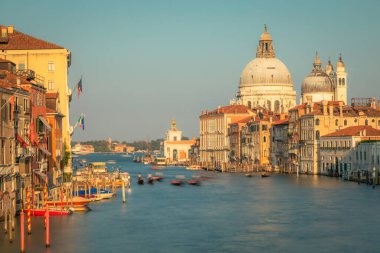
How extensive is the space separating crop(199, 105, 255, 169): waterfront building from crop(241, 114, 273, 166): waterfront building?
933 cm

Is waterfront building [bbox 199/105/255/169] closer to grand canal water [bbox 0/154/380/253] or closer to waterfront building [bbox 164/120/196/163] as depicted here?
waterfront building [bbox 164/120/196/163]

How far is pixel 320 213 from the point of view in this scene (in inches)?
1791

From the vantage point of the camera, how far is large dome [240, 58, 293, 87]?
473 feet

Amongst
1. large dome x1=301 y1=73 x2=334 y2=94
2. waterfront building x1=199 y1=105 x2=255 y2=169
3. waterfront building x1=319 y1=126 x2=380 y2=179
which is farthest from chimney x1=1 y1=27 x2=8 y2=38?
large dome x1=301 y1=73 x2=334 y2=94

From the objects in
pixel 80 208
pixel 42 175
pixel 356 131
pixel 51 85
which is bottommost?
pixel 80 208

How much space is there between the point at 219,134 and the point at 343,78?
22442 millimetres

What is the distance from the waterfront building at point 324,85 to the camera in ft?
450

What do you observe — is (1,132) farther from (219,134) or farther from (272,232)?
(219,134)

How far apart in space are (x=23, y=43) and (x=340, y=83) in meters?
91.9

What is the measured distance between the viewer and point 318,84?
13762 cm

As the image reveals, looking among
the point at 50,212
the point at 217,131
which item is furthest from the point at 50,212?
the point at 217,131

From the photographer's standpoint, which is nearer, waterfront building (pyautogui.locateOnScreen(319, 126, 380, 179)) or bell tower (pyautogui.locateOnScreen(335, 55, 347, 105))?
waterfront building (pyautogui.locateOnScreen(319, 126, 380, 179))

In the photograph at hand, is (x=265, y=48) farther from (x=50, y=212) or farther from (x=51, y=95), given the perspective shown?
(x=50, y=212)

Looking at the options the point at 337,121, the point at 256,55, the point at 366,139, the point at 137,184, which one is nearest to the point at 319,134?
the point at 337,121
